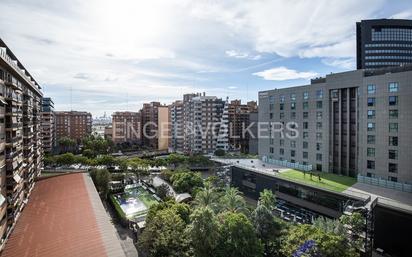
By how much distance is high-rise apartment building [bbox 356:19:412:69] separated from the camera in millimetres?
74750

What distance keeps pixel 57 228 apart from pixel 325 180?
31887 mm

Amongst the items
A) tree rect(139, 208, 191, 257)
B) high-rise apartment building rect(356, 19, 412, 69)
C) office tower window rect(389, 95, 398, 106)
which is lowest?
tree rect(139, 208, 191, 257)

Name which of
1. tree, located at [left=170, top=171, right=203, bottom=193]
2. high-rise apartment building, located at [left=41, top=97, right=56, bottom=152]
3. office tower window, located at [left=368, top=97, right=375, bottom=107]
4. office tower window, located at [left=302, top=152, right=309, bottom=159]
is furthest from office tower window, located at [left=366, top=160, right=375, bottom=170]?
high-rise apartment building, located at [left=41, top=97, right=56, bottom=152]

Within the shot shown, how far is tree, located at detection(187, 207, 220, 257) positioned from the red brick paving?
809cm

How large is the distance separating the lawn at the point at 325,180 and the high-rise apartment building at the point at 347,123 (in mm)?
2061

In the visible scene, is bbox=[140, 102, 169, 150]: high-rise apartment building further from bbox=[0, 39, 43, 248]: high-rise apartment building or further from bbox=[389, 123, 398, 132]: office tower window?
bbox=[389, 123, 398, 132]: office tower window

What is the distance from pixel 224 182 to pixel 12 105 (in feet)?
111

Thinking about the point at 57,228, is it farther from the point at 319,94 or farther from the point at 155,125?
the point at 155,125

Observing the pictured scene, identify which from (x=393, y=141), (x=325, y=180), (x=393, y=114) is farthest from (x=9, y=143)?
(x=393, y=114)

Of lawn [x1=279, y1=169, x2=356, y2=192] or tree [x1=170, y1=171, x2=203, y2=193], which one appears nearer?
lawn [x1=279, y1=169, x2=356, y2=192]

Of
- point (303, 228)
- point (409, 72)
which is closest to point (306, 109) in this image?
point (409, 72)

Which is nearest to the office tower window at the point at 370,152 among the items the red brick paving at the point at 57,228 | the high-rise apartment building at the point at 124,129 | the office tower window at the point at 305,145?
the office tower window at the point at 305,145

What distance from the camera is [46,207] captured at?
34.7 m

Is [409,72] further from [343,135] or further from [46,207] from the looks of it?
[46,207]
